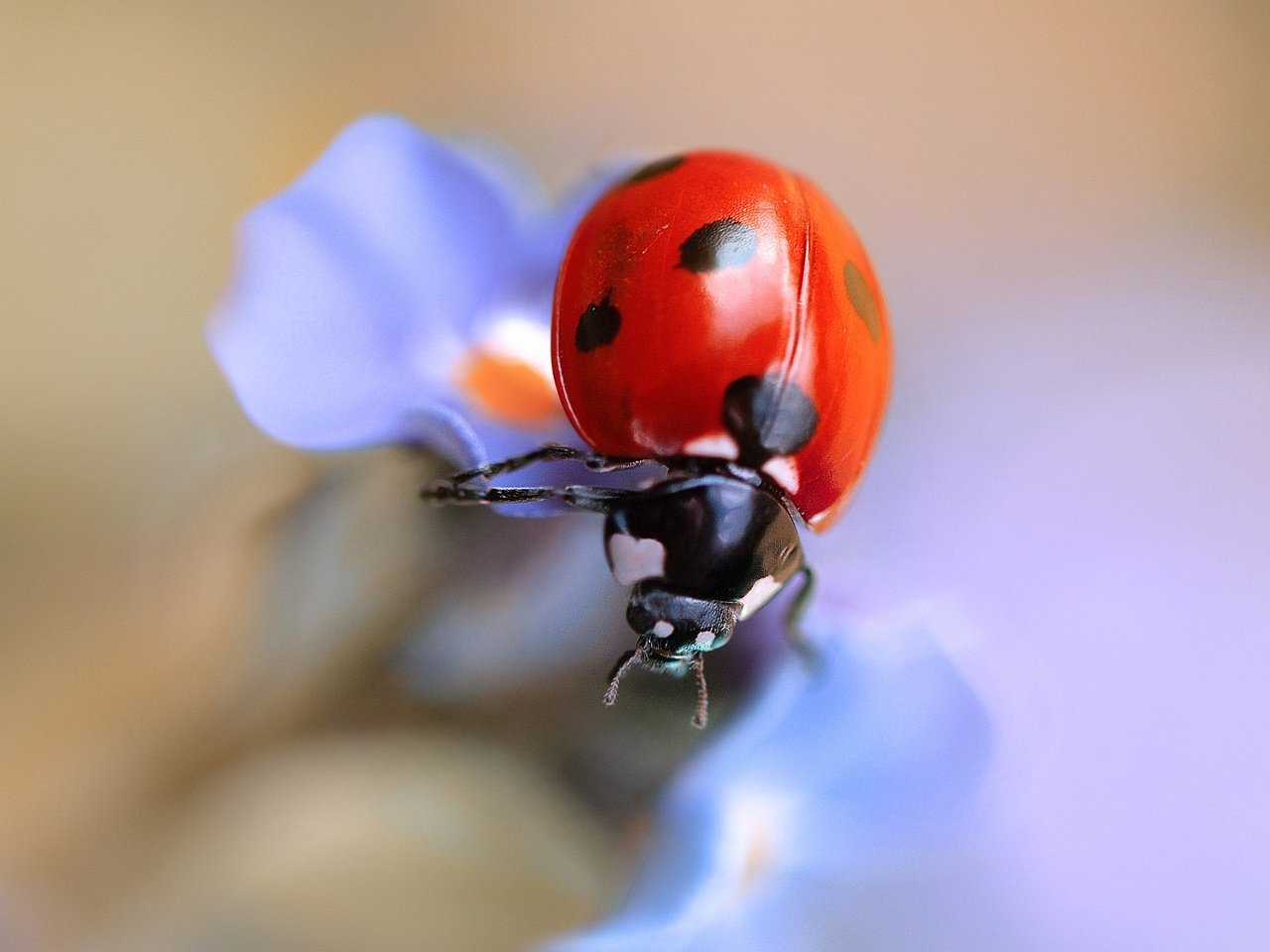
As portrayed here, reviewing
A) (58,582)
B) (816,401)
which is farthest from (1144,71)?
(58,582)

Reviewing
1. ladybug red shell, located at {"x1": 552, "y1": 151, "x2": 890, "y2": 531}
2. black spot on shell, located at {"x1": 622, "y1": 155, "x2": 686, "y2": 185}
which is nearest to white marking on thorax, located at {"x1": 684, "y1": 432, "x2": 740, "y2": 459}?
ladybug red shell, located at {"x1": 552, "y1": 151, "x2": 890, "y2": 531}

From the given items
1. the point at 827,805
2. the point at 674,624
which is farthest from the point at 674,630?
the point at 827,805

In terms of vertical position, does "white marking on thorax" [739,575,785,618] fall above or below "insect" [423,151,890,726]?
below

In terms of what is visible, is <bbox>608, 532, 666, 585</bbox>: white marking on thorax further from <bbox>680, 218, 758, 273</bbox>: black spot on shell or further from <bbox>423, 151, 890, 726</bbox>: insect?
<bbox>680, 218, 758, 273</bbox>: black spot on shell

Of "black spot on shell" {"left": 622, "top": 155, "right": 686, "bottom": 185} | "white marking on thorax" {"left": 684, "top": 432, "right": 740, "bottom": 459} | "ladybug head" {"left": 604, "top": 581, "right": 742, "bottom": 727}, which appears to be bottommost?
"ladybug head" {"left": 604, "top": 581, "right": 742, "bottom": 727}

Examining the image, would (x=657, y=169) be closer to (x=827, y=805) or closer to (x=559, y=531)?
(x=559, y=531)

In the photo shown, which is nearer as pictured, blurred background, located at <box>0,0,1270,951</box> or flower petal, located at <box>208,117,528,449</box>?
flower petal, located at <box>208,117,528,449</box>

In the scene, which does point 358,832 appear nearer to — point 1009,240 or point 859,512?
point 859,512
